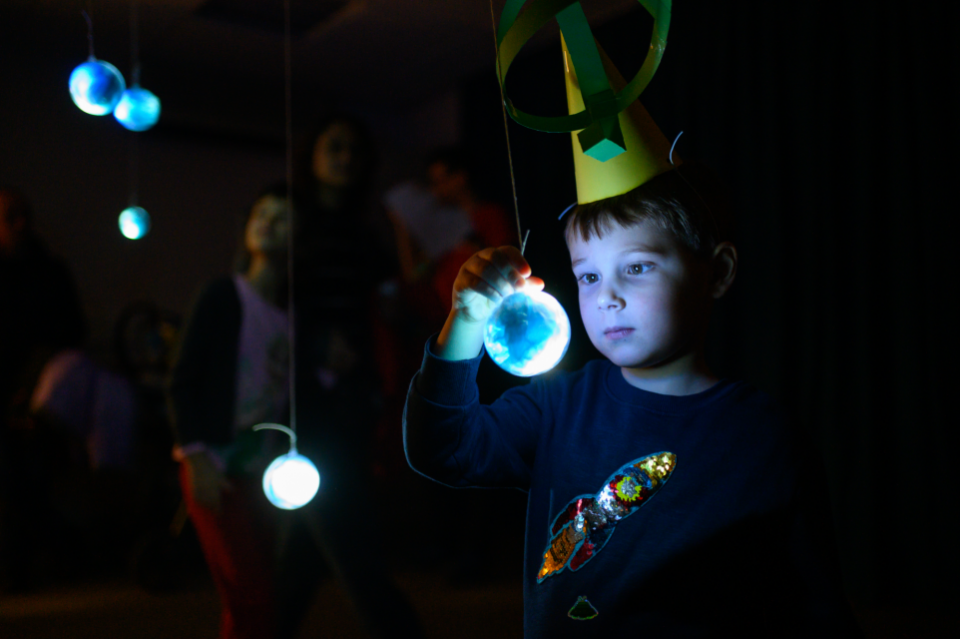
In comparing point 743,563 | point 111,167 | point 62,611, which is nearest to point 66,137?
point 111,167

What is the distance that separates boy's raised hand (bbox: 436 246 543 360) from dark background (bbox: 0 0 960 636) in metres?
1.51

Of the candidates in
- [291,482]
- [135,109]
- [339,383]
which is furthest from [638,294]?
[135,109]

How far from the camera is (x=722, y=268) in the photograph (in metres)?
1.04

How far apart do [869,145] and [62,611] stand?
3434 millimetres

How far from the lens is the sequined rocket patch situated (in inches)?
36.3

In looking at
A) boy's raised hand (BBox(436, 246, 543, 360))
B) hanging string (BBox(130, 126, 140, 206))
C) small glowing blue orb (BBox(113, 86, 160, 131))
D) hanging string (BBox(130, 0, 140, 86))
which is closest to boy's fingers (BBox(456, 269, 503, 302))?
boy's raised hand (BBox(436, 246, 543, 360))

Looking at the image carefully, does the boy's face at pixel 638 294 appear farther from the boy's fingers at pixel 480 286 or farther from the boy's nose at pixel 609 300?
the boy's fingers at pixel 480 286

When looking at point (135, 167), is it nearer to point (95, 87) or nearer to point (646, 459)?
point (95, 87)

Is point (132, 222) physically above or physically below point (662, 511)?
above

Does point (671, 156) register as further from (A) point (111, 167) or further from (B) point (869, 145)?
(A) point (111, 167)

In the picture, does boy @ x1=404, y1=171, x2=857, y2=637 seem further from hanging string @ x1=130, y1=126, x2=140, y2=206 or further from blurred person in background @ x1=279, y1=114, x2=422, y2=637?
hanging string @ x1=130, y1=126, x2=140, y2=206

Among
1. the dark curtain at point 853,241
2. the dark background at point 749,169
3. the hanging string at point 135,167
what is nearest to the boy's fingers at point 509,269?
the dark background at point 749,169

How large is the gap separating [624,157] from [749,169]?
2.23m

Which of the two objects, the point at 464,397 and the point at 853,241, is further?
the point at 853,241
